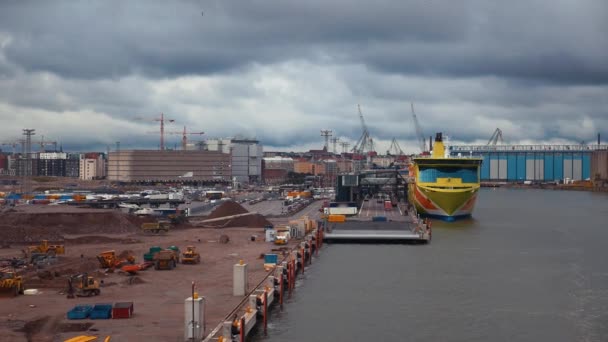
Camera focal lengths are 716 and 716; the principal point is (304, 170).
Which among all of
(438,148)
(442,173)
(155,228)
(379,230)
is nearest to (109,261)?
(155,228)

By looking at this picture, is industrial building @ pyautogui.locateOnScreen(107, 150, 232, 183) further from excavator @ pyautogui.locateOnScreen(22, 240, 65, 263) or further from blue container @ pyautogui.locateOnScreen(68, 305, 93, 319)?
blue container @ pyautogui.locateOnScreen(68, 305, 93, 319)

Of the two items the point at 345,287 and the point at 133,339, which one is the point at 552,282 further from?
the point at 133,339

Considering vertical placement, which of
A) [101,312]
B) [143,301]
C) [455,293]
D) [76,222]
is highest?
[76,222]

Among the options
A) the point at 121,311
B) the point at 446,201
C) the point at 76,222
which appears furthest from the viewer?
the point at 446,201

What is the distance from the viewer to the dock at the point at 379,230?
4450 cm

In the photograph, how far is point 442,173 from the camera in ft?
197

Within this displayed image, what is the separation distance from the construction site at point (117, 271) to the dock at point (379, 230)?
2.67 m

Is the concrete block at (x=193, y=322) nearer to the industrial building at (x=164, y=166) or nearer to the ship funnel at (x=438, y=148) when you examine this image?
the ship funnel at (x=438, y=148)

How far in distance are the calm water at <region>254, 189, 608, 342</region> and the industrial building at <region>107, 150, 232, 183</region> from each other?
12521 centimetres

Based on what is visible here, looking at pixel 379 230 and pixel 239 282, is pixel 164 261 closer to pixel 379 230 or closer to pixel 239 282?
pixel 239 282

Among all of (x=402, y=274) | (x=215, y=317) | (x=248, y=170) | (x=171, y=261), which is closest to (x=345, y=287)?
(x=402, y=274)

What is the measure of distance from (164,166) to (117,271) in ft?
455

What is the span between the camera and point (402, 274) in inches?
1307

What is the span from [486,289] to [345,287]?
19.1 feet
